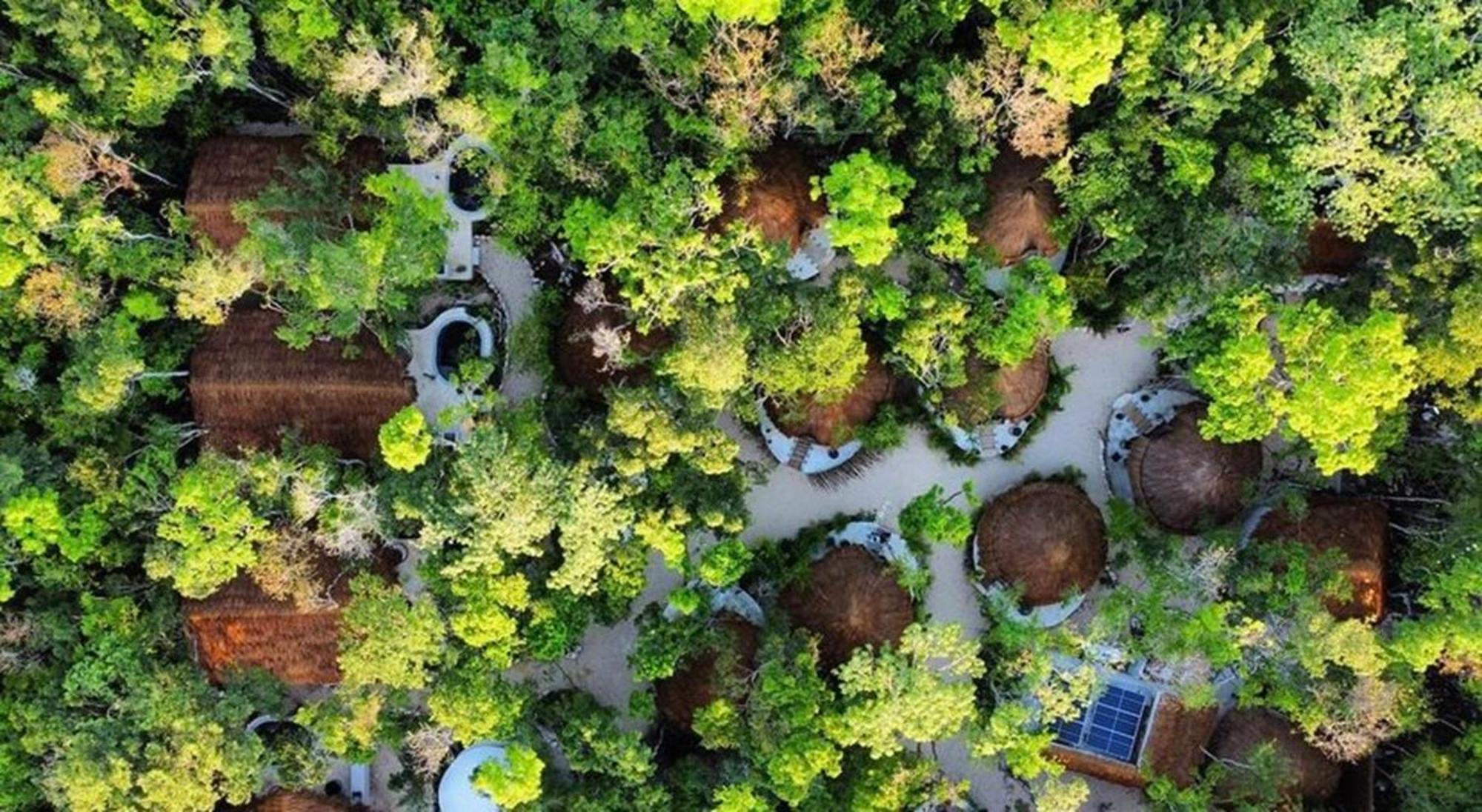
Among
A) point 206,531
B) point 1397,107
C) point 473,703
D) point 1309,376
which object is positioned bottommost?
point 473,703

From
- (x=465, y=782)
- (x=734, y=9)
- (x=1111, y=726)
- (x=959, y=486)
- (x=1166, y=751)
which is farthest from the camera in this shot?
(x=959, y=486)

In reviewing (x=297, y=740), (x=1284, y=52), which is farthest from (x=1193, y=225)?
(x=297, y=740)

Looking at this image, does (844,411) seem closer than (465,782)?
No

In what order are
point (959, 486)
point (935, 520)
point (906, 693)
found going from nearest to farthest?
point (906, 693) → point (935, 520) → point (959, 486)

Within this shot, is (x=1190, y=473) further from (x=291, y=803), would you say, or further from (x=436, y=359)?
(x=291, y=803)

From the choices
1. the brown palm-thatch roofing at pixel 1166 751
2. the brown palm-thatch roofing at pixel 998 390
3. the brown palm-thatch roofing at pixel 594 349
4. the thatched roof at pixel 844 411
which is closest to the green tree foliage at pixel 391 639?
the brown palm-thatch roofing at pixel 594 349

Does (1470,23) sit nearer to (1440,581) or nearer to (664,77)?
(1440,581)

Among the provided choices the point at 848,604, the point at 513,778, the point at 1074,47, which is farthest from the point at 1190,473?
the point at 513,778
